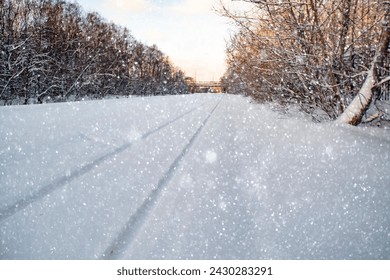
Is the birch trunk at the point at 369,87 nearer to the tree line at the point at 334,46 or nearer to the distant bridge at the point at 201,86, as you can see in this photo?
the tree line at the point at 334,46

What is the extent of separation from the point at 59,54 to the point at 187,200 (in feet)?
90.7

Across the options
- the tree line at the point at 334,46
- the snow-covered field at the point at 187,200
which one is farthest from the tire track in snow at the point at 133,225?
the tree line at the point at 334,46

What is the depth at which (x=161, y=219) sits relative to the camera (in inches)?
77.7

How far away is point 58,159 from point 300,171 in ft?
8.72

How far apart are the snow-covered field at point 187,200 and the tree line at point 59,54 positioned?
39.4ft

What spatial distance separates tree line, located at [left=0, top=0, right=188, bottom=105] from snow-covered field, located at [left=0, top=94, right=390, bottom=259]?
1202 centimetres

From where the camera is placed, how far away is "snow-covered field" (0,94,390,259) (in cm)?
166

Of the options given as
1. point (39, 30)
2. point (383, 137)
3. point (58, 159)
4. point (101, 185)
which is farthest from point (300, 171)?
point (39, 30)

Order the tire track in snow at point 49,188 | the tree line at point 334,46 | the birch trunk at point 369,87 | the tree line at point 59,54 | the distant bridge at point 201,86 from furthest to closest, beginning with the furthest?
the distant bridge at point 201,86, the tree line at point 59,54, the tree line at point 334,46, the birch trunk at point 369,87, the tire track in snow at point 49,188

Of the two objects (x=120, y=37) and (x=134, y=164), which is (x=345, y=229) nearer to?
(x=134, y=164)

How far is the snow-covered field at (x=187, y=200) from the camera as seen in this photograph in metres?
1.66

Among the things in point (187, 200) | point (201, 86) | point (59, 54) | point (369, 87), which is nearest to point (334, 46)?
point (369, 87)

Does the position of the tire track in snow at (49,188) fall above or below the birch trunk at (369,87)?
below

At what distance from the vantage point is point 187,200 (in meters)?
2.31
